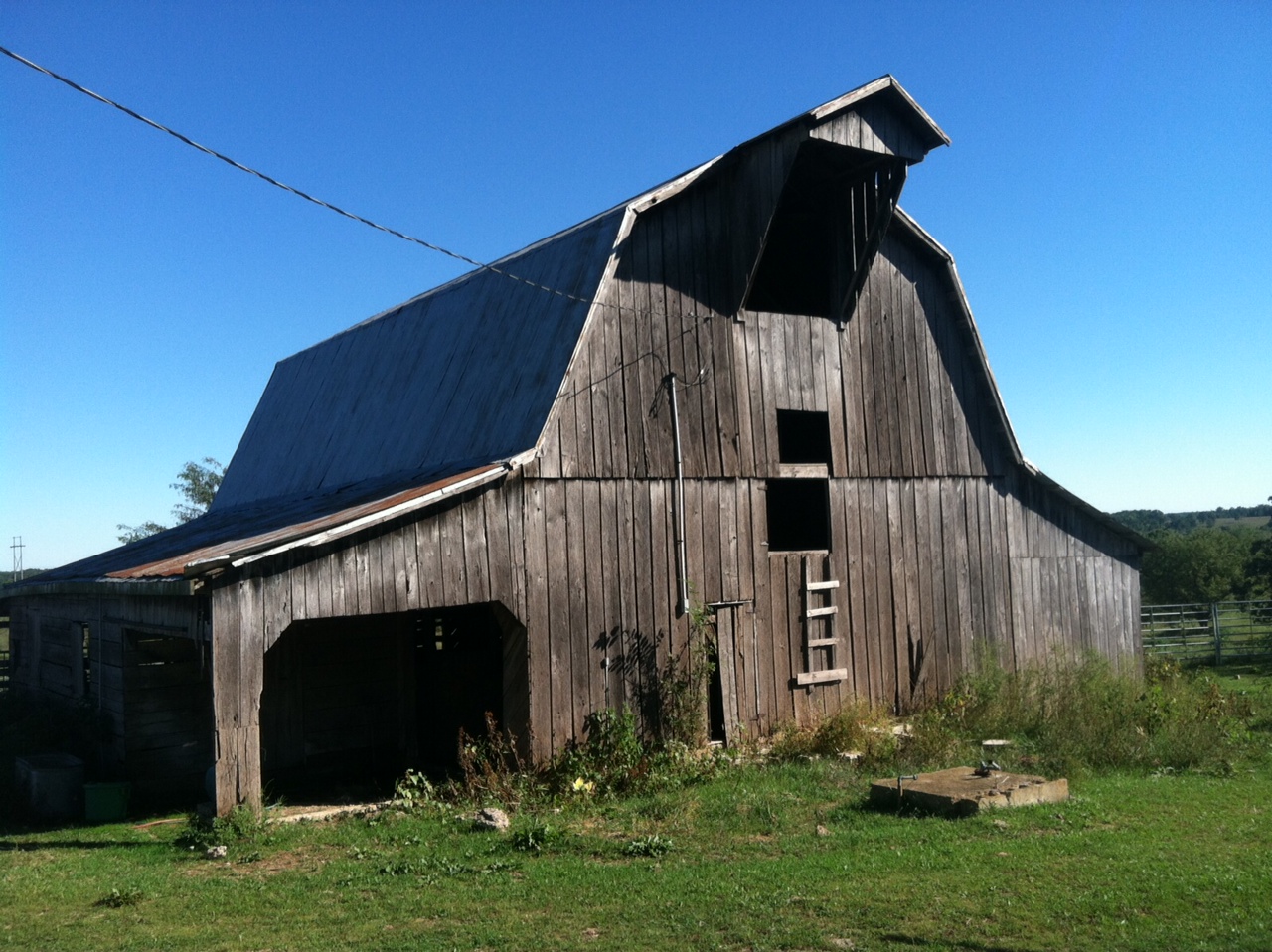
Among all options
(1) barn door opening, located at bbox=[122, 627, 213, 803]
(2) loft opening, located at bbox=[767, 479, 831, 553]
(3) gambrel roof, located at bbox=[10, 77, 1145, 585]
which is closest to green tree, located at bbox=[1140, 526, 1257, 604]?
(2) loft opening, located at bbox=[767, 479, 831, 553]

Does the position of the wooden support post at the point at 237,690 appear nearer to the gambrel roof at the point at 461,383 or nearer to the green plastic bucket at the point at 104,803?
the gambrel roof at the point at 461,383

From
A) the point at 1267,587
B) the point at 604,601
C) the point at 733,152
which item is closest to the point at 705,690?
the point at 604,601

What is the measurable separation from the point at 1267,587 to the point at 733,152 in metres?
38.4

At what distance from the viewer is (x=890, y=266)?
16406 mm

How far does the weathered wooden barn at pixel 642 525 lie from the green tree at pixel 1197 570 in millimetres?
32724

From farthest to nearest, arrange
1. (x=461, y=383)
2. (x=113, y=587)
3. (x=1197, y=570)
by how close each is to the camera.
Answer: (x=1197, y=570) → (x=461, y=383) → (x=113, y=587)

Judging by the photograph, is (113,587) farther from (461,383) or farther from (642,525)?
(642,525)

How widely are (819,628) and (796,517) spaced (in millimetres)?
3716

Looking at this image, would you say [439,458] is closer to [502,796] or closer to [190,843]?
[502,796]

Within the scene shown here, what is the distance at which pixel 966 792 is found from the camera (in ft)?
34.0

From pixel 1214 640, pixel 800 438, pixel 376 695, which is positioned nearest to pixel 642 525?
pixel 800 438

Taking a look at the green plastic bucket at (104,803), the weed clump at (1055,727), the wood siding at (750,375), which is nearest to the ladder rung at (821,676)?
the weed clump at (1055,727)

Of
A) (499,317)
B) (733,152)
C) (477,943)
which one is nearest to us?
(477,943)

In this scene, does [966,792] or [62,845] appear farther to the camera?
[62,845]
